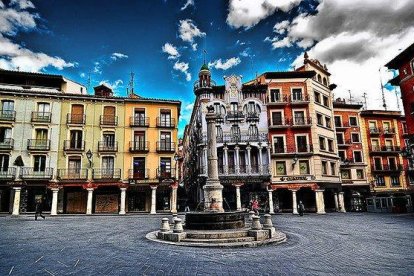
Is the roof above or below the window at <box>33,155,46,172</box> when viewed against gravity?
above

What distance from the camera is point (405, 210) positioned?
28078mm

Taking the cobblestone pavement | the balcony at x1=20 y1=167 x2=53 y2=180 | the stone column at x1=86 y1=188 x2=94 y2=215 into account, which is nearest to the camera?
the cobblestone pavement

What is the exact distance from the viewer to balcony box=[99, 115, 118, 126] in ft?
105

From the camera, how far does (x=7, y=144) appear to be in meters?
29.1

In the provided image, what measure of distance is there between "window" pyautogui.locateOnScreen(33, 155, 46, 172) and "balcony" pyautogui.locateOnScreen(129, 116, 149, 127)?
982cm

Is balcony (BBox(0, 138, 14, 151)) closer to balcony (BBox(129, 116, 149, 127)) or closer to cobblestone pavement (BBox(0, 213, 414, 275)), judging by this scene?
balcony (BBox(129, 116, 149, 127))

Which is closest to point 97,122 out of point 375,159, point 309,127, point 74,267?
point 309,127

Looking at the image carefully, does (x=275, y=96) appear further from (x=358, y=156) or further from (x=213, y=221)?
(x=213, y=221)

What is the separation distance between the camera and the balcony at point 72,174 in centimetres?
2970

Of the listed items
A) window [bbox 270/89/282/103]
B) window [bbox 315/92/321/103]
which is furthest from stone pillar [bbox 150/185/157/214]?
window [bbox 315/92/321/103]

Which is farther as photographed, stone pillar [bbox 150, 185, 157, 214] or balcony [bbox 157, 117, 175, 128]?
balcony [bbox 157, 117, 175, 128]

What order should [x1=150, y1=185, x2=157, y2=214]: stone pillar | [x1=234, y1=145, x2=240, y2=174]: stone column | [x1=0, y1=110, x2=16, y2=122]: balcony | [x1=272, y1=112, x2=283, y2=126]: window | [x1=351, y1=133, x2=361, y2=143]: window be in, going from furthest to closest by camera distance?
1. [x1=351, y1=133, x2=361, y2=143]: window
2. [x1=272, y1=112, x2=283, y2=126]: window
3. [x1=234, y1=145, x2=240, y2=174]: stone column
4. [x1=150, y1=185, x2=157, y2=214]: stone pillar
5. [x1=0, y1=110, x2=16, y2=122]: balcony

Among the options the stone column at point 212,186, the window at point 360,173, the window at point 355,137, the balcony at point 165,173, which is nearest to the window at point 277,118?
the balcony at point 165,173

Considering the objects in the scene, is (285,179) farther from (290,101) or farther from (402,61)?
(402,61)
